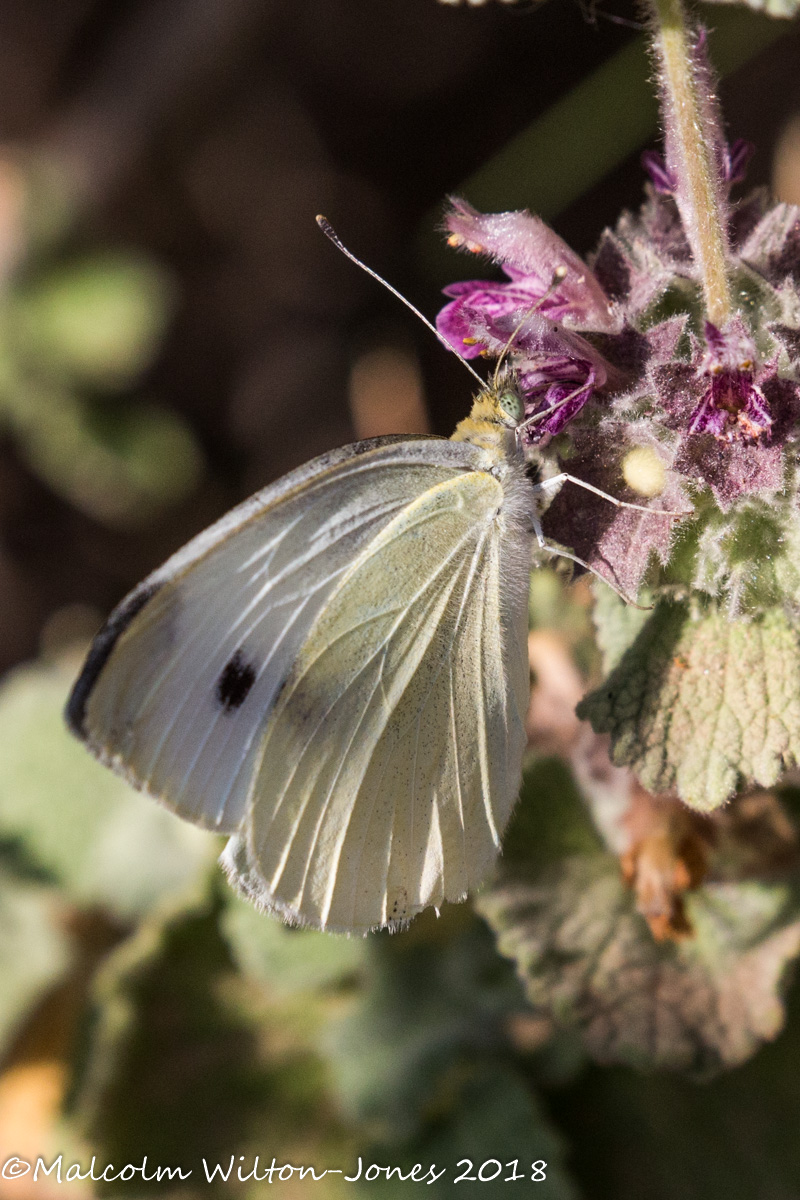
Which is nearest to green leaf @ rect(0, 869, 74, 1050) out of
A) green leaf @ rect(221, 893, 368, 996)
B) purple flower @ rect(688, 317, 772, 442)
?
green leaf @ rect(221, 893, 368, 996)

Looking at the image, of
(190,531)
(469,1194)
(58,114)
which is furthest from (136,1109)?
(58,114)

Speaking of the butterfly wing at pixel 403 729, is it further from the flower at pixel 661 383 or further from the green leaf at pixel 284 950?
the green leaf at pixel 284 950

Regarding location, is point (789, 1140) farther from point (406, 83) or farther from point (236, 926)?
point (406, 83)

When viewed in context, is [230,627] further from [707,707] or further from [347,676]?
[707,707]

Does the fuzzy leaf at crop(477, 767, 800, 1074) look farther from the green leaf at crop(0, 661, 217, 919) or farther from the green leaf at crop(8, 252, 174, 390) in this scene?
the green leaf at crop(8, 252, 174, 390)

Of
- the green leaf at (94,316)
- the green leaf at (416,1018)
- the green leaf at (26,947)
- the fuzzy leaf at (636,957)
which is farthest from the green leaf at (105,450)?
the fuzzy leaf at (636,957)

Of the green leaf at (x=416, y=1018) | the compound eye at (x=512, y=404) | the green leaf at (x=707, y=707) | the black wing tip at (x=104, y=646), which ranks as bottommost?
the green leaf at (x=416, y=1018)

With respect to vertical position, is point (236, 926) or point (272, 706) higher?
point (272, 706)
